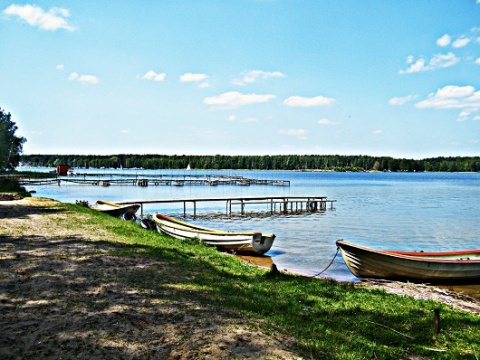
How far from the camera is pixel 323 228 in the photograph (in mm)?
30328

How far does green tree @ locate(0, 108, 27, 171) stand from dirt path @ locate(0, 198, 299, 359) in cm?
5881

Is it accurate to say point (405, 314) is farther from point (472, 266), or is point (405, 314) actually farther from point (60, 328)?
point (472, 266)

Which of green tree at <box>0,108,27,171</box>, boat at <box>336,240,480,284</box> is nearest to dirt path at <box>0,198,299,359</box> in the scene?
boat at <box>336,240,480,284</box>

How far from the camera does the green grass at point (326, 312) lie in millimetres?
5637

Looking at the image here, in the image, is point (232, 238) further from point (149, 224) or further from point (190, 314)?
point (190, 314)

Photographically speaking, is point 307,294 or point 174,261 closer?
point 307,294

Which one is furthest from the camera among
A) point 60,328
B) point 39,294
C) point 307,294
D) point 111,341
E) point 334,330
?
point 307,294

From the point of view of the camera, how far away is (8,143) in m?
67.6

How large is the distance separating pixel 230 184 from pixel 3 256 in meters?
84.8

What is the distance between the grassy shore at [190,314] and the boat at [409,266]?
3994 mm

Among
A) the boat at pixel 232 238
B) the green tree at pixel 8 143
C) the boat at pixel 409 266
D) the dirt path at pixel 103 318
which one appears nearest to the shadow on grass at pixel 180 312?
the dirt path at pixel 103 318

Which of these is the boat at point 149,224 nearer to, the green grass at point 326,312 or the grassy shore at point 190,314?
the grassy shore at point 190,314

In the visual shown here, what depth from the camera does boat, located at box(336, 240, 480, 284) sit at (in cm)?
1366

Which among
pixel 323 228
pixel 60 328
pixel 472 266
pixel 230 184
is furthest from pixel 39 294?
pixel 230 184
